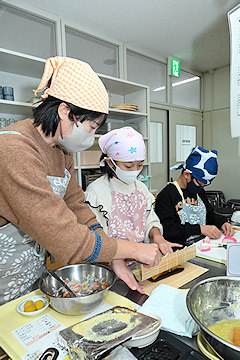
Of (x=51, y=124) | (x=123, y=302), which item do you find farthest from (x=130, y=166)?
(x=123, y=302)

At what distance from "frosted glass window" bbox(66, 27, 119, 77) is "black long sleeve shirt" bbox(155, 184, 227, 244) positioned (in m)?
2.28

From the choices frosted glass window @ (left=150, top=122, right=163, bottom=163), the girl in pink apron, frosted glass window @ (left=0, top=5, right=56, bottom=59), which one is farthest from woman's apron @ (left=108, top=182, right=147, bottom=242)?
frosted glass window @ (left=150, top=122, right=163, bottom=163)

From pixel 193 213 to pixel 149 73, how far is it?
9.49 feet

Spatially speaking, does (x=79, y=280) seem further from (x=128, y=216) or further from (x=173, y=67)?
(x=173, y=67)

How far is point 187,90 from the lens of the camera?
184 inches

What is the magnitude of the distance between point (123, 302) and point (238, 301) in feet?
1.19

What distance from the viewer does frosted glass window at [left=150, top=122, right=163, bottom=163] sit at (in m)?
4.10

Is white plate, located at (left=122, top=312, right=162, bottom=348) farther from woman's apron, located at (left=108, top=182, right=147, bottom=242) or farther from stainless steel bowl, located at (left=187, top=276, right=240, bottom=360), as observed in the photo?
woman's apron, located at (left=108, top=182, right=147, bottom=242)

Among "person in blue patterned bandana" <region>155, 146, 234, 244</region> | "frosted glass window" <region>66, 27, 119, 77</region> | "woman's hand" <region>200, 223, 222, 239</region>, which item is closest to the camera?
"woman's hand" <region>200, 223, 222, 239</region>

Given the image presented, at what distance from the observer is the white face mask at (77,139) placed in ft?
2.88

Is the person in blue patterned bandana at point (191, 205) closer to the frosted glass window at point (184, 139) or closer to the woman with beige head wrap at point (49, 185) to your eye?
the woman with beige head wrap at point (49, 185)

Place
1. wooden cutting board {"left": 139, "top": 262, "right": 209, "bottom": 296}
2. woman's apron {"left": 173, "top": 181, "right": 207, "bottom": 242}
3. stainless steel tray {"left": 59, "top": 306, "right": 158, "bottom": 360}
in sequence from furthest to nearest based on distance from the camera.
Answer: woman's apron {"left": 173, "top": 181, "right": 207, "bottom": 242}, wooden cutting board {"left": 139, "top": 262, "right": 209, "bottom": 296}, stainless steel tray {"left": 59, "top": 306, "right": 158, "bottom": 360}

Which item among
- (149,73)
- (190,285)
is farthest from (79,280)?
(149,73)

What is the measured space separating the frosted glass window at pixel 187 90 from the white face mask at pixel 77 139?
3.85 meters
